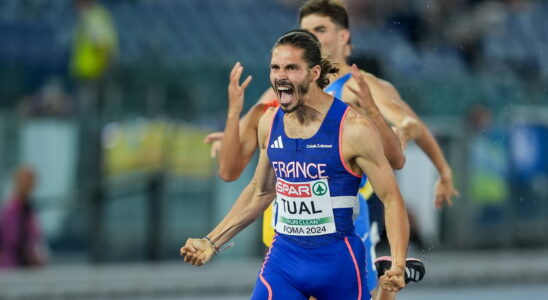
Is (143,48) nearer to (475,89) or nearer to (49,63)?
(49,63)

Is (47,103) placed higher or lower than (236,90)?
higher

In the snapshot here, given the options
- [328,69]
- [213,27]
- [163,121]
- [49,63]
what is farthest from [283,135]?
[213,27]

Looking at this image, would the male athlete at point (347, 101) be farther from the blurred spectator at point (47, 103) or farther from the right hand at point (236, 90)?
→ the blurred spectator at point (47, 103)

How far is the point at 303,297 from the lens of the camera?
263 inches

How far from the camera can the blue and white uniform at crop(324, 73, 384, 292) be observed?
7895 millimetres

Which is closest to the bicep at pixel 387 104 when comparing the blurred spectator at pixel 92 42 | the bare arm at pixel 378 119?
the bare arm at pixel 378 119

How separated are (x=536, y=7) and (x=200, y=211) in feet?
33.2

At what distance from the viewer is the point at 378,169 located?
642 centimetres

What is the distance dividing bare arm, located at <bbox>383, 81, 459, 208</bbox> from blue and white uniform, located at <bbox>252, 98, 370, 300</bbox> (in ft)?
5.29

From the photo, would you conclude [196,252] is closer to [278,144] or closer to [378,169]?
[278,144]

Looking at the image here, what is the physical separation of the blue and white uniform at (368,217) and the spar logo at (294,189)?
118cm

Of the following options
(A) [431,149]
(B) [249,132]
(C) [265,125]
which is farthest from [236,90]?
(A) [431,149]

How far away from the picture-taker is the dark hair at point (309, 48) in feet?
21.2

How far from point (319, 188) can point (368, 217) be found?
5.42ft
